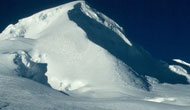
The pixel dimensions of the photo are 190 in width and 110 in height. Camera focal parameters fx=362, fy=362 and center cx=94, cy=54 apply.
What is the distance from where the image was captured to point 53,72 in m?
69.1

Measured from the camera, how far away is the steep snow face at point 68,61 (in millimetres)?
61094

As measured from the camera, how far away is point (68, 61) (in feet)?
234

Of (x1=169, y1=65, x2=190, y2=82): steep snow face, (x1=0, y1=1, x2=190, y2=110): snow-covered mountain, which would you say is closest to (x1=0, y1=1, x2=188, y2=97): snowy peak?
(x1=0, y1=1, x2=190, y2=110): snow-covered mountain

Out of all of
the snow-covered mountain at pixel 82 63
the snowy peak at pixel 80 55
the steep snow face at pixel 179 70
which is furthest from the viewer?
the steep snow face at pixel 179 70

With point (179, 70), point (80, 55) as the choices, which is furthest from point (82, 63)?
point (179, 70)

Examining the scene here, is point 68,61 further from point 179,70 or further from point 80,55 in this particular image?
point 179,70

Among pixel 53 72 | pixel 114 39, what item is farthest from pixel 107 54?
pixel 114 39

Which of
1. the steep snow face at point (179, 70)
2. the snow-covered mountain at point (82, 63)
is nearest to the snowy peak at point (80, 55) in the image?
the snow-covered mountain at point (82, 63)

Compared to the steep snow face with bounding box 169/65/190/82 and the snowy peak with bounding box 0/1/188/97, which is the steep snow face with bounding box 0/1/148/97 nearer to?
the snowy peak with bounding box 0/1/188/97

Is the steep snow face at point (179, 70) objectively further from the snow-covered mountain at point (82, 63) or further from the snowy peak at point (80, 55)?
the snowy peak at point (80, 55)

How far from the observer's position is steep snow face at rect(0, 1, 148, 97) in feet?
200

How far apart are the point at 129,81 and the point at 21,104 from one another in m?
38.0

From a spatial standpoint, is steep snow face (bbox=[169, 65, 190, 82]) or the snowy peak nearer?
the snowy peak

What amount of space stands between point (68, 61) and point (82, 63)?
10.3ft
